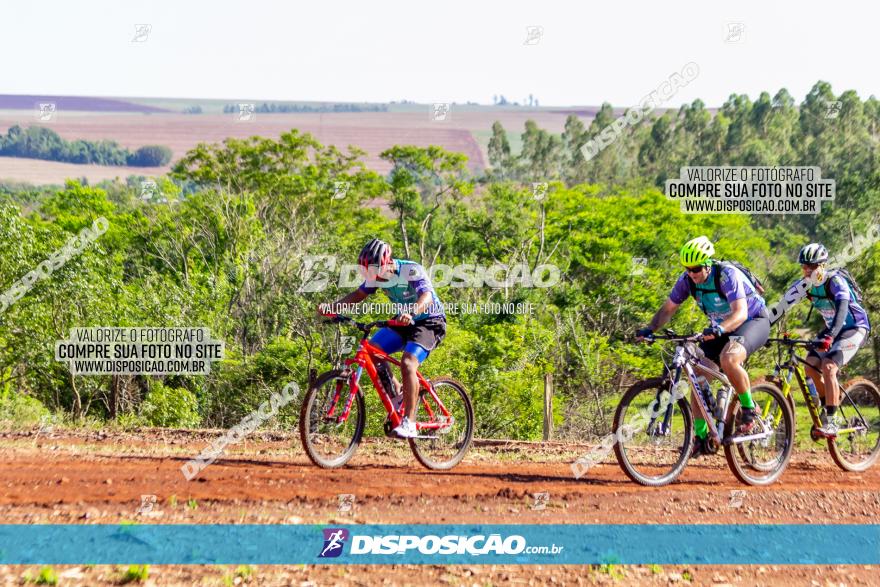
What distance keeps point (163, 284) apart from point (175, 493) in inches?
Result: 1393

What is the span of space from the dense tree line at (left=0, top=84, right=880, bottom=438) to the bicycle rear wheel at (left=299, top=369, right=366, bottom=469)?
1280 centimetres

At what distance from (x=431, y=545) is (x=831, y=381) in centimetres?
623

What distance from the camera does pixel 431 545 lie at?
20.7 feet

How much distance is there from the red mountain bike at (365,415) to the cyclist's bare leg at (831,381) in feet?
14.6

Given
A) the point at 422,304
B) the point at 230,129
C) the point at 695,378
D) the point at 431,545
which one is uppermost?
the point at 230,129

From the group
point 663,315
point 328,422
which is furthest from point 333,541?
point 663,315

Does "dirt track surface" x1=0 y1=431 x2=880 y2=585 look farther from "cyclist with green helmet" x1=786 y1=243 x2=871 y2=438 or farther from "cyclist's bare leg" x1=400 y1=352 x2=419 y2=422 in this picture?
"cyclist with green helmet" x1=786 y1=243 x2=871 y2=438

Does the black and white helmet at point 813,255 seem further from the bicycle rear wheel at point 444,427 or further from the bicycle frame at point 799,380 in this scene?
the bicycle rear wheel at point 444,427

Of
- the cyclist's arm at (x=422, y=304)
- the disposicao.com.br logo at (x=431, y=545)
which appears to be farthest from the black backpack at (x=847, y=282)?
the disposicao.com.br logo at (x=431, y=545)

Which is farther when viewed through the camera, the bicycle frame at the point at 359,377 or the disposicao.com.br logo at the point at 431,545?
the bicycle frame at the point at 359,377

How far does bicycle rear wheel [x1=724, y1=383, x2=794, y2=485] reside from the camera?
890cm

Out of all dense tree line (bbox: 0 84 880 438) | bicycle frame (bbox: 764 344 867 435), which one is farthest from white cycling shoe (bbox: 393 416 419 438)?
dense tree line (bbox: 0 84 880 438)

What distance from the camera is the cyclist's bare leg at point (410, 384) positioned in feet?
28.5

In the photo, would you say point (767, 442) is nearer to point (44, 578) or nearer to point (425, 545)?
point (425, 545)
